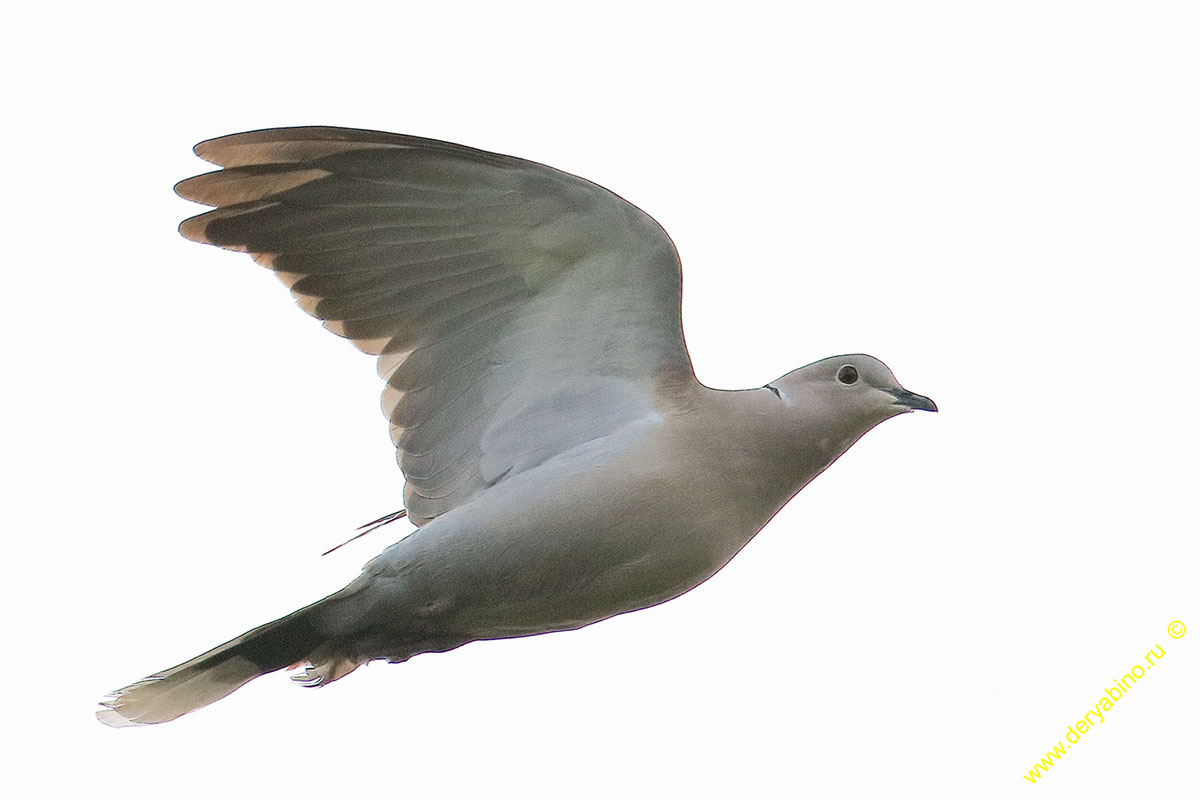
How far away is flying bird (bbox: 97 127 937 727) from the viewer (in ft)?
17.9

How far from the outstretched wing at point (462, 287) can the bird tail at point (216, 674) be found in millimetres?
550

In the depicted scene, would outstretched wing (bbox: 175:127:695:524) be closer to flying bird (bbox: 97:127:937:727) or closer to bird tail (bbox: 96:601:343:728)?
flying bird (bbox: 97:127:937:727)

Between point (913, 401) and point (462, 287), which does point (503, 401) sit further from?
point (913, 401)

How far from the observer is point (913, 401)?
226 inches

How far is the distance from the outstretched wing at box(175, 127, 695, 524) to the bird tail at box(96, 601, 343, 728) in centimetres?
55

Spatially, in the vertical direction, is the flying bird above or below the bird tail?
above

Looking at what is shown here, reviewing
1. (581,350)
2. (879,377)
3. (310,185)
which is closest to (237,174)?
(310,185)

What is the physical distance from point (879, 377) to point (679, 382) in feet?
2.22

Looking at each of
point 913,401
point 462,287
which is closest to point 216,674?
point 462,287

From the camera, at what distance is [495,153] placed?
5.43 m

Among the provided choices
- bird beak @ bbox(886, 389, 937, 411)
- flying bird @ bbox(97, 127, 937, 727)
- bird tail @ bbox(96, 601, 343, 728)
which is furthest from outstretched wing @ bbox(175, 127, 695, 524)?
bird beak @ bbox(886, 389, 937, 411)

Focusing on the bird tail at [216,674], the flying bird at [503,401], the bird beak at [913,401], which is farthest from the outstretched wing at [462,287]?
the bird beak at [913,401]

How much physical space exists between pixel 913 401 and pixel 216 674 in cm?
239

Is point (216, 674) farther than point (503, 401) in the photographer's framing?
No
